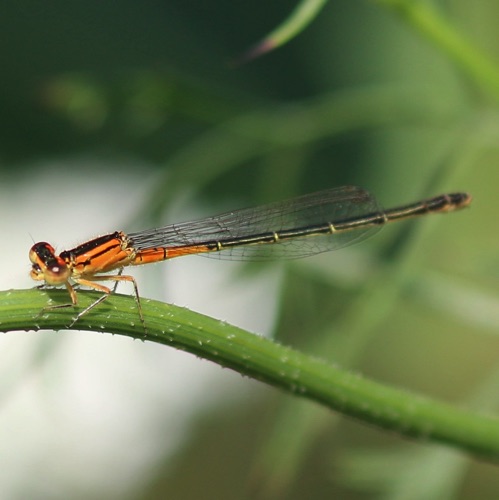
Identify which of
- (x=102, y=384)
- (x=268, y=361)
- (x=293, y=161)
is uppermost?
(x=293, y=161)

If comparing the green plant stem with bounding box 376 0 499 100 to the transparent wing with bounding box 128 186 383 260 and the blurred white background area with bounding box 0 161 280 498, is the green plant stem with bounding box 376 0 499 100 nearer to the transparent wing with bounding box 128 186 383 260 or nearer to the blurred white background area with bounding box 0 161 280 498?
the transparent wing with bounding box 128 186 383 260

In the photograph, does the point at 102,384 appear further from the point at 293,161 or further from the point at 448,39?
the point at 448,39

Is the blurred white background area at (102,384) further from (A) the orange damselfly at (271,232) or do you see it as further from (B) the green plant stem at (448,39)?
(B) the green plant stem at (448,39)

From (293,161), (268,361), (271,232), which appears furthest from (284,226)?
(268,361)

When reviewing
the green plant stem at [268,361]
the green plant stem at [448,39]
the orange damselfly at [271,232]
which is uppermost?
the green plant stem at [448,39]

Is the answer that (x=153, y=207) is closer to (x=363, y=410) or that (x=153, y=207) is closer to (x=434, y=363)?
(x=363, y=410)

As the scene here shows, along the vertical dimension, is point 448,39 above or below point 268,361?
above

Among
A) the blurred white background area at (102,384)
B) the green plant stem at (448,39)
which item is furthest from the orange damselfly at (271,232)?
the blurred white background area at (102,384)
